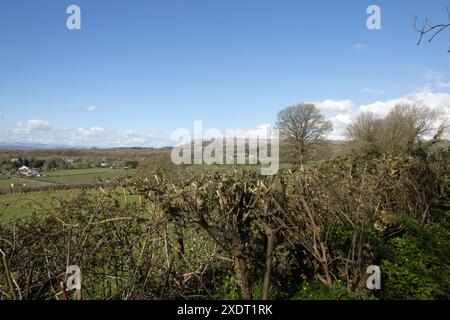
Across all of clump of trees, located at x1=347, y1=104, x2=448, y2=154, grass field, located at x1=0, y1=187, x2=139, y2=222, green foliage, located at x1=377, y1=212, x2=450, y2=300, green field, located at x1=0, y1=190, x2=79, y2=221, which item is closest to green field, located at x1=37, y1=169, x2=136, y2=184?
grass field, located at x1=0, y1=187, x2=139, y2=222

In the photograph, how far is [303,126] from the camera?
40.1m

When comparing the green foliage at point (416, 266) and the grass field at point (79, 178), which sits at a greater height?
the grass field at point (79, 178)

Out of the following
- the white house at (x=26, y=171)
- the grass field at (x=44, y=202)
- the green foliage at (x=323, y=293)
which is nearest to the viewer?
the green foliage at (x=323, y=293)

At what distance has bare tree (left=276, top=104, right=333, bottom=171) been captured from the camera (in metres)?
39.1

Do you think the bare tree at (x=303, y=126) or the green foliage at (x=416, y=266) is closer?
the green foliage at (x=416, y=266)

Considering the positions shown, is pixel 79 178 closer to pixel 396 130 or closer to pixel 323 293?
pixel 323 293

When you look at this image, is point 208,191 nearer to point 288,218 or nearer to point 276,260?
point 288,218

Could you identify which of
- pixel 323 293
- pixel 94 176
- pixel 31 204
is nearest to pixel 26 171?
pixel 94 176

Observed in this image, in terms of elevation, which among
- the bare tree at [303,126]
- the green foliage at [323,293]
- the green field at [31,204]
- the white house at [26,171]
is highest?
the bare tree at [303,126]

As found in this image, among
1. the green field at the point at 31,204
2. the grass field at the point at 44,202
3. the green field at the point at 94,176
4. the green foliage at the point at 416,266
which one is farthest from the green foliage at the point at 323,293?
the green field at the point at 31,204

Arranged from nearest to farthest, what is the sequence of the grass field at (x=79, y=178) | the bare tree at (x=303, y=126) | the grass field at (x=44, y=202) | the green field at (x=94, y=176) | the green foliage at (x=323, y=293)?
the green foliage at (x=323, y=293)
the grass field at (x=44, y=202)
the green field at (x=94, y=176)
the grass field at (x=79, y=178)
the bare tree at (x=303, y=126)

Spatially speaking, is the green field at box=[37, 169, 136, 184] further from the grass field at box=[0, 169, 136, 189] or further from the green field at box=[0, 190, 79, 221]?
the green field at box=[0, 190, 79, 221]

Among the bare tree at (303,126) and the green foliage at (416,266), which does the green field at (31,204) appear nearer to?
the green foliage at (416,266)

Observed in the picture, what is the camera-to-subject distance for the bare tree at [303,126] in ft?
128
